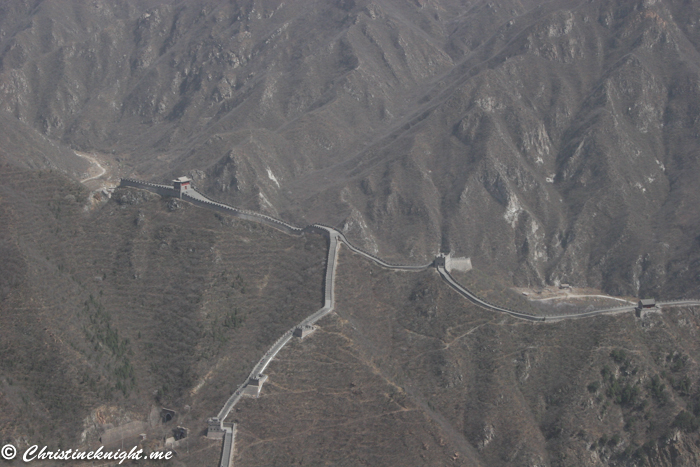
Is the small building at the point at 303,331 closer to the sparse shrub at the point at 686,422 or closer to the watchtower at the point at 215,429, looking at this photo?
the watchtower at the point at 215,429

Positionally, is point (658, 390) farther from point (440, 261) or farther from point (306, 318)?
point (306, 318)

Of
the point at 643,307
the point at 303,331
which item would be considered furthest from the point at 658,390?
the point at 303,331

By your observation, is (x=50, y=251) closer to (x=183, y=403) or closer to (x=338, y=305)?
(x=183, y=403)

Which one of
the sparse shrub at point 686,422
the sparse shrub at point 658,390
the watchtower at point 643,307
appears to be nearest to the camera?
the sparse shrub at point 686,422

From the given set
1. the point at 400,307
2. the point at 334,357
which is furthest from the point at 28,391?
the point at 400,307

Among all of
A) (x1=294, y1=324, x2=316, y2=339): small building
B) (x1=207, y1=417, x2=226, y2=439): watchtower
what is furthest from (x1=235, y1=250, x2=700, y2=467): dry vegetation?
(x1=207, y1=417, x2=226, y2=439): watchtower

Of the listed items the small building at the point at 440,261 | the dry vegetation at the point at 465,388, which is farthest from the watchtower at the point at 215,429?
the small building at the point at 440,261

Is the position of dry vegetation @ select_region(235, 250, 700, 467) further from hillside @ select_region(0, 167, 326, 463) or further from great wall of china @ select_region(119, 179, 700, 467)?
hillside @ select_region(0, 167, 326, 463)

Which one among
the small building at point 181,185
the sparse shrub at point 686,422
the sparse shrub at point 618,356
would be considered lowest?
the sparse shrub at point 686,422

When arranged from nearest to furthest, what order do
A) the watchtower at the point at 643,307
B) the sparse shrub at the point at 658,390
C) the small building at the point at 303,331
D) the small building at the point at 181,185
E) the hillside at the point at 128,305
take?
the hillside at the point at 128,305
the small building at the point at 303,331
the sparse shrub at the point at 658,390
the watchtower at the point at 643,307
the small building at the point at 181,185
